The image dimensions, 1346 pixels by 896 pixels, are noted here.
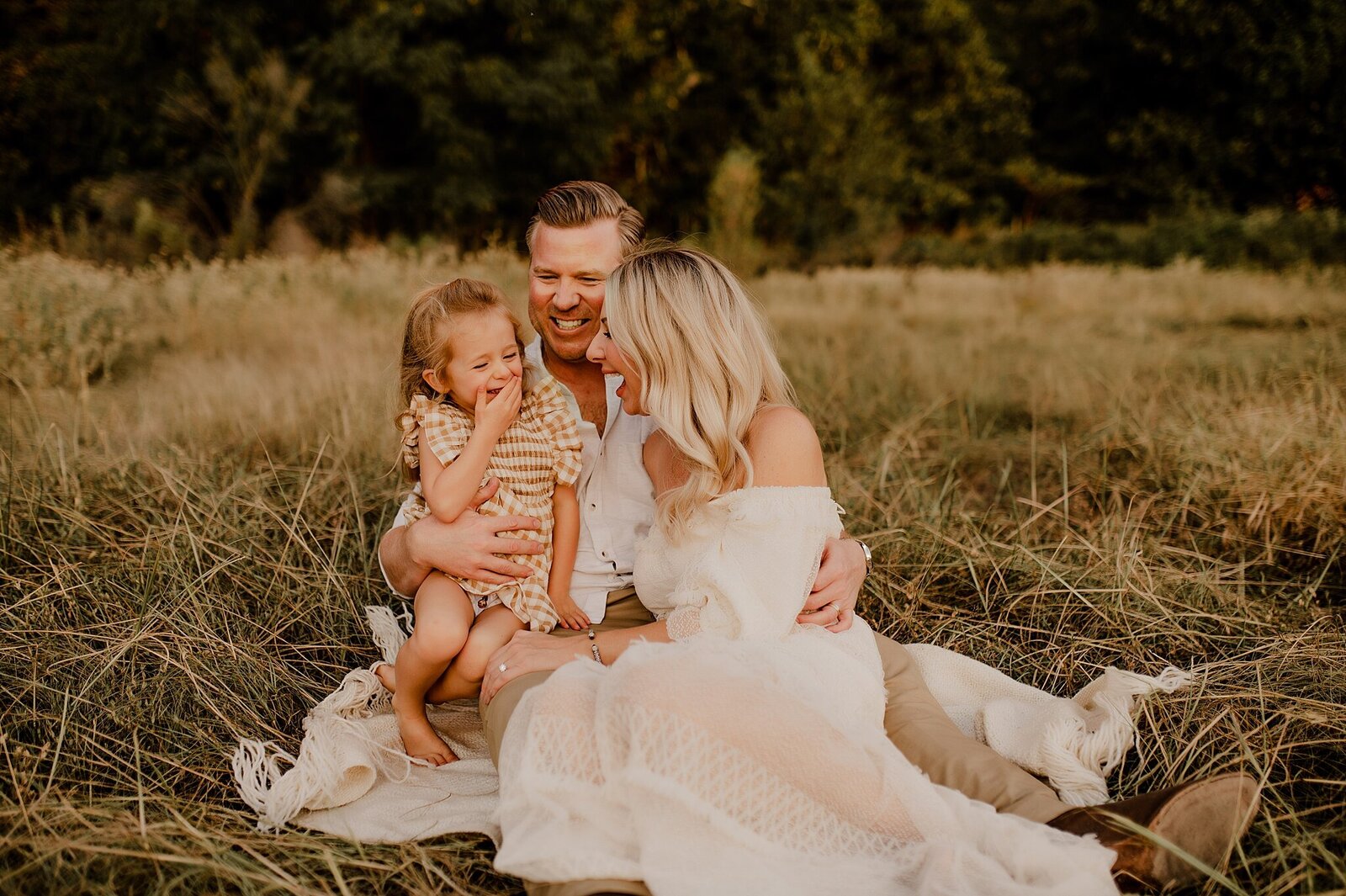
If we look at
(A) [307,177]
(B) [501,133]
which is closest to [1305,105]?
(B) [501,133]

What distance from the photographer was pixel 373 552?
3564 millimetres

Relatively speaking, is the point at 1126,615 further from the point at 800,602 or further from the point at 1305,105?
the point at 1305,105

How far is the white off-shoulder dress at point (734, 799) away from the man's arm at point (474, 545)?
1.75ft

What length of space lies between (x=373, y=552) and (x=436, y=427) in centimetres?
116

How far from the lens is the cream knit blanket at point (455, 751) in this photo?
2273mm

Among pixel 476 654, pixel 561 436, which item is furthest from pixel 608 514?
pixel 476 654

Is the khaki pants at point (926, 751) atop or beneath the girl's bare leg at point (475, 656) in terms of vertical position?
beneath

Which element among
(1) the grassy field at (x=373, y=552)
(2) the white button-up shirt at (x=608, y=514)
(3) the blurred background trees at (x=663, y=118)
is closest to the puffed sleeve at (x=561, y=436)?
(2) the white button-up shirt at (x=608, y=514)

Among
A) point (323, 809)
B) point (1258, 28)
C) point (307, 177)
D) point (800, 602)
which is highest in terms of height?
point (1258, 28)

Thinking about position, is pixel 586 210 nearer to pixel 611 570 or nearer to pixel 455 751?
pixel 611 570

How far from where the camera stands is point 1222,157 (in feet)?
68.8

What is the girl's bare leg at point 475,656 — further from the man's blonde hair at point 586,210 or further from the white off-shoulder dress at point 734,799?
the man's blonde hair at point 586,210

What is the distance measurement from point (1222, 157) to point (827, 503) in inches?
906

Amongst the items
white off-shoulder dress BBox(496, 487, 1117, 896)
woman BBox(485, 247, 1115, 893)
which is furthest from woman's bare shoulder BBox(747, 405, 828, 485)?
white off-shoulder dress BBox(496, 487, 1117, 896)
